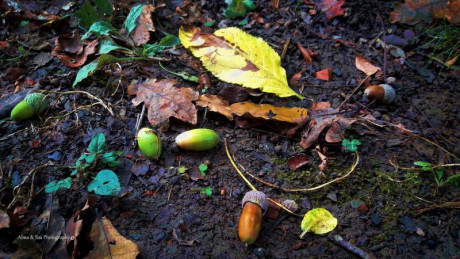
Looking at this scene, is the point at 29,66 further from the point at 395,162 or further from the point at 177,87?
the point at 395,162

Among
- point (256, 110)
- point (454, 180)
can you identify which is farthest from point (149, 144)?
point (454, 180)

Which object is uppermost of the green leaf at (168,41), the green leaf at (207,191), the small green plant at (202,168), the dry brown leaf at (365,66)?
the green leaf at (168,41)

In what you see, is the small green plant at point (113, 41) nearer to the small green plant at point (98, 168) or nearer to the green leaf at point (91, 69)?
the green leaf at point (91, 69)

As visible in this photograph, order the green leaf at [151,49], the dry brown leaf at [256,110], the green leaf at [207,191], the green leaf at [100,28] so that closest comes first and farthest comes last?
the green leaf at [207,191]
the dry brown leaf at [256,110]
the green leaf at [100,28]
the green leaf at [151,49]

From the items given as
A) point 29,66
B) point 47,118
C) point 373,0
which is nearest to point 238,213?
point 47,118

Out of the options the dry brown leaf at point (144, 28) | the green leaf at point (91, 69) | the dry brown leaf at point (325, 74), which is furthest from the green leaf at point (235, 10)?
the green leaf at point (91, 69)

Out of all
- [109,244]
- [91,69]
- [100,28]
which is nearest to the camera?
[109,244]

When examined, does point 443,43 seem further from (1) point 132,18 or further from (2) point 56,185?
(2) point 56,185
